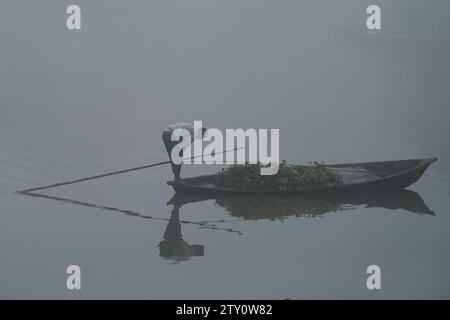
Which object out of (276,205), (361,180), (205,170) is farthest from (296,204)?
(205,170)

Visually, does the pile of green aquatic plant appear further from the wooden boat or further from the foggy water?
the foggy water

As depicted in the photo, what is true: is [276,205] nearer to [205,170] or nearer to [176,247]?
[176,247]

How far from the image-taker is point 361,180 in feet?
52.8

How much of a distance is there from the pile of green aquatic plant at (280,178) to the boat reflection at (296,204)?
11.4 inches

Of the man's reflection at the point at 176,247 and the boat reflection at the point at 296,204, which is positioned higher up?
the boat reflection at the point at 296,204

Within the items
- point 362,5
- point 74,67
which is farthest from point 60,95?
point 362,5

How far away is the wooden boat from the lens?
49.8 ft

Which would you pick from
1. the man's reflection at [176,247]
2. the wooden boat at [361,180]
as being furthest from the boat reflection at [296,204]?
the man's reflection at [176,247]

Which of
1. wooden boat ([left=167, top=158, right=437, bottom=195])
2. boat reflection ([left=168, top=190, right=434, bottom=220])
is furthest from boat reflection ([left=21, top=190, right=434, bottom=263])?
wooden boat ([left=167, top=158, right=437, bottom=195])

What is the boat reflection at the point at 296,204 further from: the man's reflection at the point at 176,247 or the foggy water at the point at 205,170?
the man's reflection at the point at 176,247

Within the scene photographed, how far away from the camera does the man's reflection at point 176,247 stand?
12617mm

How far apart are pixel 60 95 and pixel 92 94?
192cm

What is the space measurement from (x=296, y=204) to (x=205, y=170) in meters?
4.68
